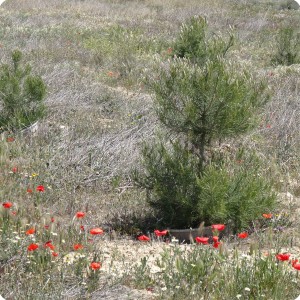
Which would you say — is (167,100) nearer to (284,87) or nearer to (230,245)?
(230,245)

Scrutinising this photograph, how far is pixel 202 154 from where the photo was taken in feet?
16.8

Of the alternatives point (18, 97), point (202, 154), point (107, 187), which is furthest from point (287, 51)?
point (202, 154)

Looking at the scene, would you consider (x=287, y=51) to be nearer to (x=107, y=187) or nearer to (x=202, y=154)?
(x=107, y=187)

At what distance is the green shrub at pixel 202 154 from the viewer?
15.5ft

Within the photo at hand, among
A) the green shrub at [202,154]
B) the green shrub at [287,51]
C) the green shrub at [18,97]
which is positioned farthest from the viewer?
the green shrub at [287,51]

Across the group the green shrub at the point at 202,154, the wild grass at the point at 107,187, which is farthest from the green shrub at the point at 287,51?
the green shrub at the point at 202,154

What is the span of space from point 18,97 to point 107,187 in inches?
79.6

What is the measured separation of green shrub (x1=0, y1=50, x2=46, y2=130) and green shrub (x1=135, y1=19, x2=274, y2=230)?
252cm

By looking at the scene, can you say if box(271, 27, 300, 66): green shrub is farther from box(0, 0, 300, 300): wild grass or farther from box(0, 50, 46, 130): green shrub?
box(0, 50, 46, 130): green shrub

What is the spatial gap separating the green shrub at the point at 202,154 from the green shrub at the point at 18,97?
2.52 meters

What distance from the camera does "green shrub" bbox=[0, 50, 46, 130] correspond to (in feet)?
23.7

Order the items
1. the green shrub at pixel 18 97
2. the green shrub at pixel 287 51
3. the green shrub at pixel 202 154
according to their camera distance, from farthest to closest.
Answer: the green shrub at pixel 287 51, the green shrub at pixel 18 97, the green shrub at pixel 202 154

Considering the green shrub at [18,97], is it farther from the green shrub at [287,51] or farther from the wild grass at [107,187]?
the green shrub at [287,51]

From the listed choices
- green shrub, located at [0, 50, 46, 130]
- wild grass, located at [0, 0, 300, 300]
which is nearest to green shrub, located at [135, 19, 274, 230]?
wild grass, located at [0, 0, 300, 300]
